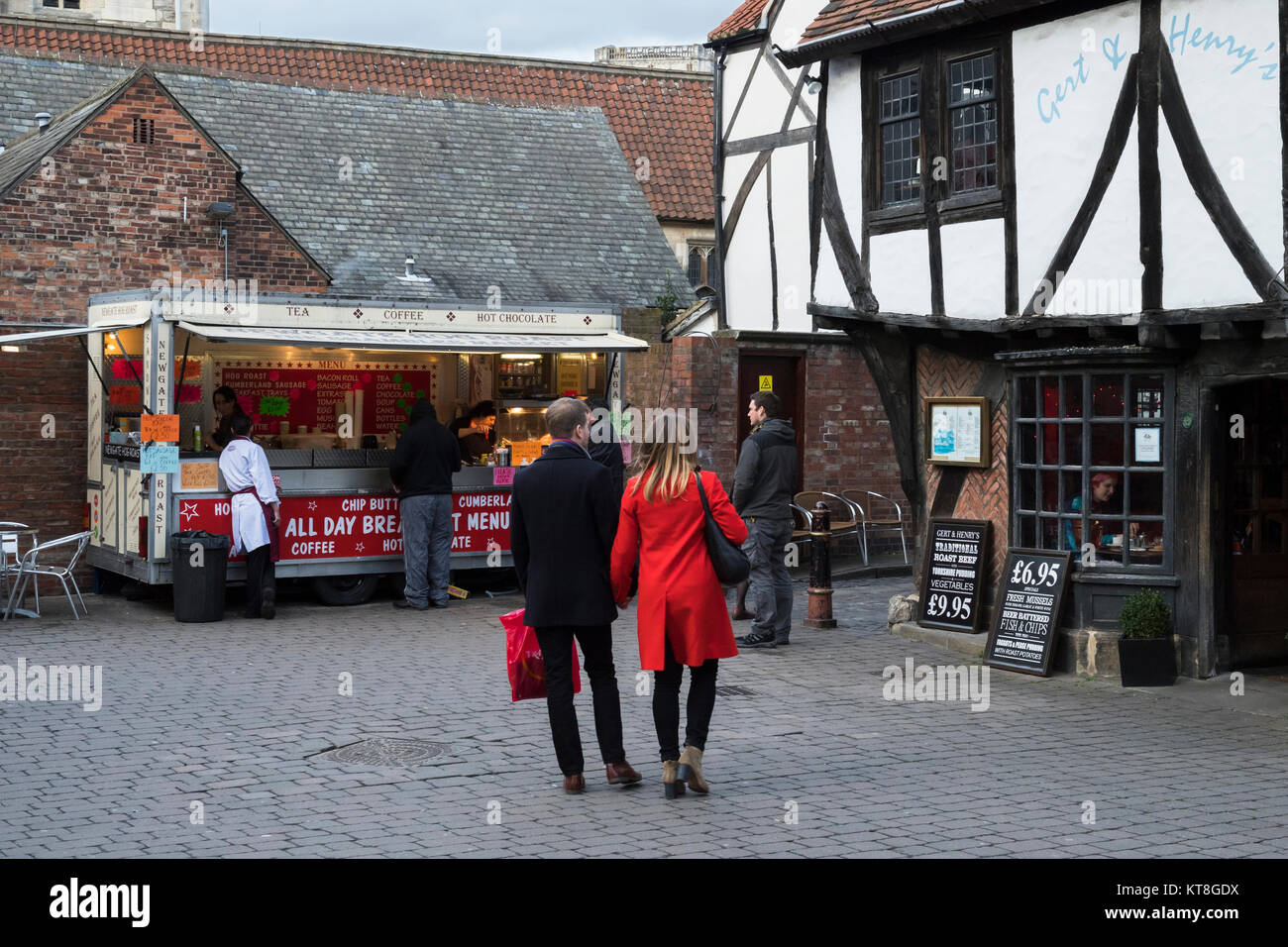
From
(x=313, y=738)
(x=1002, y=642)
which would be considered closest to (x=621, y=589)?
(x=313, y=738)

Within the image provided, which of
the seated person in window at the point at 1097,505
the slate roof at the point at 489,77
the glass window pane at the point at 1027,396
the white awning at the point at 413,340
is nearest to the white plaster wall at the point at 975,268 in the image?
the glass window pane at the point at 1027,396

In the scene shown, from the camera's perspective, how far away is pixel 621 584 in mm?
7574

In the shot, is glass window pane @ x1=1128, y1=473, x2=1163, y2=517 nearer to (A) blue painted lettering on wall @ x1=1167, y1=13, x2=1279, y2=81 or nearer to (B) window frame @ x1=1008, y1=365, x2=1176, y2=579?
(B) window frame @ x1=1008, y1=365, x2=1176, y2=579

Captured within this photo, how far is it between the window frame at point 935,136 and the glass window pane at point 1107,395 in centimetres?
156

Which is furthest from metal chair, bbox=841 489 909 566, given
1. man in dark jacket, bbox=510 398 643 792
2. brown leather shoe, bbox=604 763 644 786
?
man in dark jacket, bbox=510 398 643 792

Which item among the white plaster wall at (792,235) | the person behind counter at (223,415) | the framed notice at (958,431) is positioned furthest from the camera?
the white plaster wall at (792,235)

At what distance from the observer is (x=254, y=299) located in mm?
14398

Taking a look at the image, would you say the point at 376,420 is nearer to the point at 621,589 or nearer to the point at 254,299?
the point at 254,299

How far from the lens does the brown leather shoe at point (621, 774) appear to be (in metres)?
7.64

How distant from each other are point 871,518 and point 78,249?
31.9ft

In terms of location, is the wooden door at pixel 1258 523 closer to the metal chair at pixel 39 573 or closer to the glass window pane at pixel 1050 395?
the glass window pane at pixel 1050 395

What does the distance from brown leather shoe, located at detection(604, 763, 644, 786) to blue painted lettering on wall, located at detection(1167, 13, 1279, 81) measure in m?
6.19

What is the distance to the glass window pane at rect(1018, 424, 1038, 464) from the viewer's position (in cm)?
1171

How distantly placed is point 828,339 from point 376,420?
5.56 m
